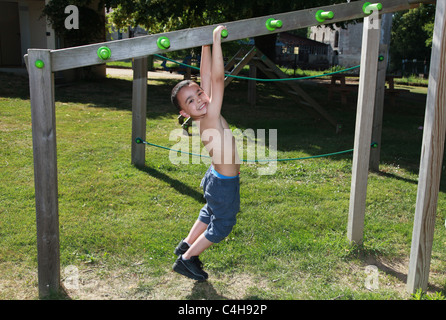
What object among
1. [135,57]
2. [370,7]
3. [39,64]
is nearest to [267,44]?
[370,7]

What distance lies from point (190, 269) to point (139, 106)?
2913mm

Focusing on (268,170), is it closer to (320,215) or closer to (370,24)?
(320,215)

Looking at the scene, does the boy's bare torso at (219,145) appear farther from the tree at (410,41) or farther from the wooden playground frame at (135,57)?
the tree at (410,41)

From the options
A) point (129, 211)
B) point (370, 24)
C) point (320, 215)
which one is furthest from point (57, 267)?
point (370, 24)

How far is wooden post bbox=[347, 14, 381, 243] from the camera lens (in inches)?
139

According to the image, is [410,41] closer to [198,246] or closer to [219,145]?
[219,145]

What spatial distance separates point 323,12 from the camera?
325cm

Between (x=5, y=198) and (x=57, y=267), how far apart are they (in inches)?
78.6

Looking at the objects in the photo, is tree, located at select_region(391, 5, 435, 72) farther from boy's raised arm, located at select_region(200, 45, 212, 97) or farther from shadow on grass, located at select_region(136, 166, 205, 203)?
boy's raised arm, located at select_region(200, 45, 212, 97)

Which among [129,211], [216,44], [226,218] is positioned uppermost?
[216,44]

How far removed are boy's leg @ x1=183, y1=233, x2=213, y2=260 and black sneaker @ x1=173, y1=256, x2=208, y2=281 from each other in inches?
1.6

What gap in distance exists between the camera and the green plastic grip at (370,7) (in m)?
3.36

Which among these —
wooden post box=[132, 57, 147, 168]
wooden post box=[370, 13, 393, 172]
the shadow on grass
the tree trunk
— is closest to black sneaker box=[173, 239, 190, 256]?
the shadow on grass

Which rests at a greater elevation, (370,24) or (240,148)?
(370,24)
